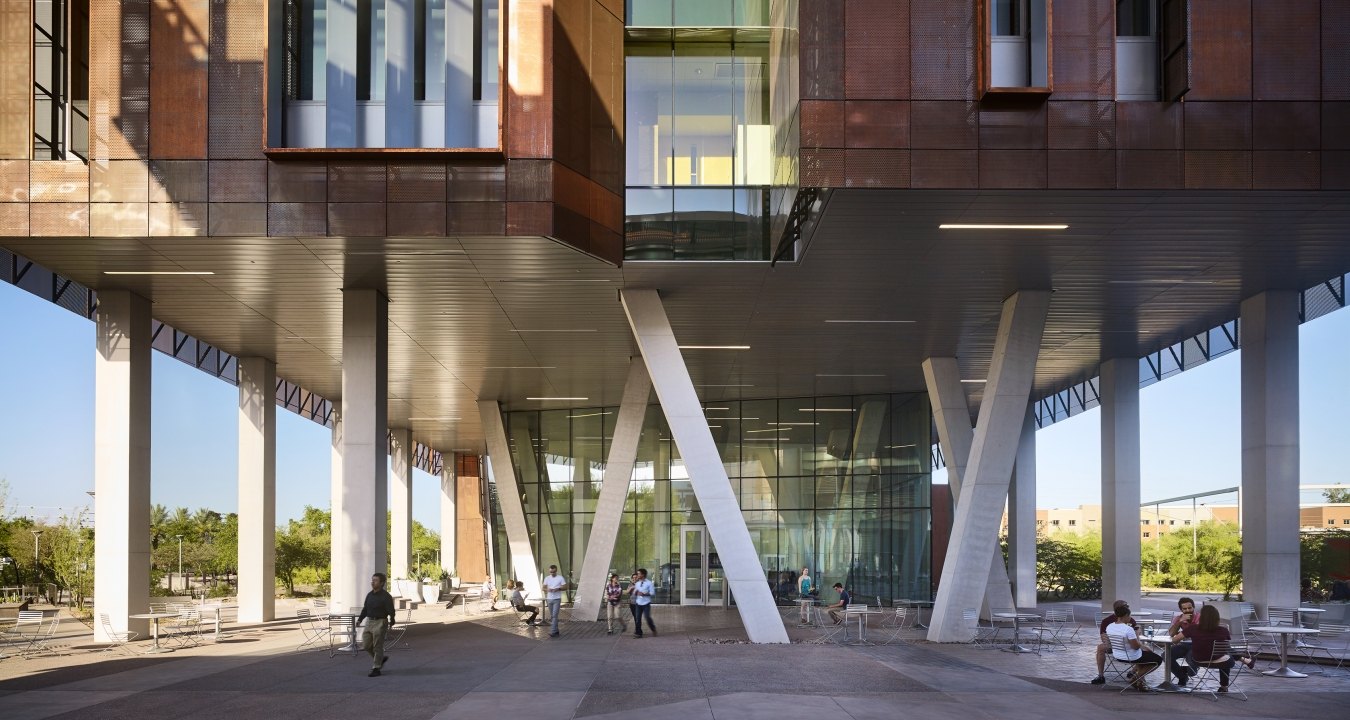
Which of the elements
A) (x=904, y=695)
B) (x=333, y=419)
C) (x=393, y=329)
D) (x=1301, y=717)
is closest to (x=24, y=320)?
(x=333, y=419)

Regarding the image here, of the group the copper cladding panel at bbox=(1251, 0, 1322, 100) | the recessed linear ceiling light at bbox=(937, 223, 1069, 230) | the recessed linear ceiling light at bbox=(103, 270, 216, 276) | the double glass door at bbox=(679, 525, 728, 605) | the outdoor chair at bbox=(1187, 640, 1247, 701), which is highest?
the copper cladding panel at bbox=(1251, 0, 1322, 100)

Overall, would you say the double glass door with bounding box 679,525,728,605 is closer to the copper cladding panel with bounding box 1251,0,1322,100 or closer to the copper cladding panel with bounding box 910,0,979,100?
the copper cladding panel with bounding box 910,0,979,100

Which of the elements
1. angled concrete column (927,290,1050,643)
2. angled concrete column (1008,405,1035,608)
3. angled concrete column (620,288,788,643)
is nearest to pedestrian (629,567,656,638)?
angled concrete column (620,288,788,643)

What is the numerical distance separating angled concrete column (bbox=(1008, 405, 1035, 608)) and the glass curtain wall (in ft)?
9.91

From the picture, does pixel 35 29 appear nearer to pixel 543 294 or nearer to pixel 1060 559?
pixel 543 294

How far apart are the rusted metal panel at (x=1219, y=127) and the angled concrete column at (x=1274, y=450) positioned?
25.3ft

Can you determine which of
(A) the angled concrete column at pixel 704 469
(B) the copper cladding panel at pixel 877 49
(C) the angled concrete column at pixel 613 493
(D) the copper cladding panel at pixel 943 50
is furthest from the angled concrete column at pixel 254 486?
(D) the copper cladding panel at pixel 943 50

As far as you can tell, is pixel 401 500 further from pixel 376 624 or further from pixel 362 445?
pixel 376 624

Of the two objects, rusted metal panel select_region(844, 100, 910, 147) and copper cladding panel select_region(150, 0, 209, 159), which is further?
copper cladding panel select_region(150, 0, 209, 159)

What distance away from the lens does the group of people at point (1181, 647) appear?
16328mm

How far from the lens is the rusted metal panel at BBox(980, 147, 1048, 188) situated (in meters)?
17.3

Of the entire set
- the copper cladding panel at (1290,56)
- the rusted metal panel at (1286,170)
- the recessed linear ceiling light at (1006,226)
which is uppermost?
the copper cladding panel at (1290,56)

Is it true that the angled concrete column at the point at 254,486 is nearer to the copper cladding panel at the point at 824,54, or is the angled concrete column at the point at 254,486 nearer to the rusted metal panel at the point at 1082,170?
the copper cladding panel at the point at 824,54

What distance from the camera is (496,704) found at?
49.0 feet
